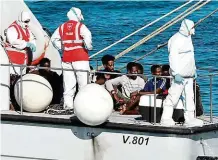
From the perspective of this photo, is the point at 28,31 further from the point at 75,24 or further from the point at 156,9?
the point at 156,9

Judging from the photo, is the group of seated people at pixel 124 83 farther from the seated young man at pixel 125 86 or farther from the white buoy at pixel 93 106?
the white buoy at pixel 93 106

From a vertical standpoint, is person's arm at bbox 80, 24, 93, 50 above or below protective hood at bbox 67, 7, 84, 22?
below

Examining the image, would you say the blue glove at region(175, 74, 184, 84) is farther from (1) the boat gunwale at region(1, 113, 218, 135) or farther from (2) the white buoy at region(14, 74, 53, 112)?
(2) the white buoy at region(14, 74, 53, 112)

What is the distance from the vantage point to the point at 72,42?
17047 millimetres

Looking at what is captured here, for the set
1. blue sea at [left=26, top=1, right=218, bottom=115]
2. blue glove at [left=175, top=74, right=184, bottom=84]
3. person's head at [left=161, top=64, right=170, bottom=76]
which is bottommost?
blue glove at [left=175, top=74, right=184, bottom=84]

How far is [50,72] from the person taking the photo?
17.8m

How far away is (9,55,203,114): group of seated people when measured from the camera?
55.8 ft

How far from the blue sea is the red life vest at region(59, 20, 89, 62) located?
31.6 feet

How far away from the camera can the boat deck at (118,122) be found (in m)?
16.1

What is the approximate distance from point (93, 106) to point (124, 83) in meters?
1.49

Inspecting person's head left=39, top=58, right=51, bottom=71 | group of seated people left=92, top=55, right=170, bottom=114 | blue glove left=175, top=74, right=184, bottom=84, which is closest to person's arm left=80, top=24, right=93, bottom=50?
group of seated people left=92, top=55, right=170, bottom=114

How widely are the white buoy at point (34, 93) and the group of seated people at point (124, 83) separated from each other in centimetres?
38

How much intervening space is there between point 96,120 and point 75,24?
159cm

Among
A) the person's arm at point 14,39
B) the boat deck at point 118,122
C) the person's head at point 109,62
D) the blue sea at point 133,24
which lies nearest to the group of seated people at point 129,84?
the person's head at point 109,62
